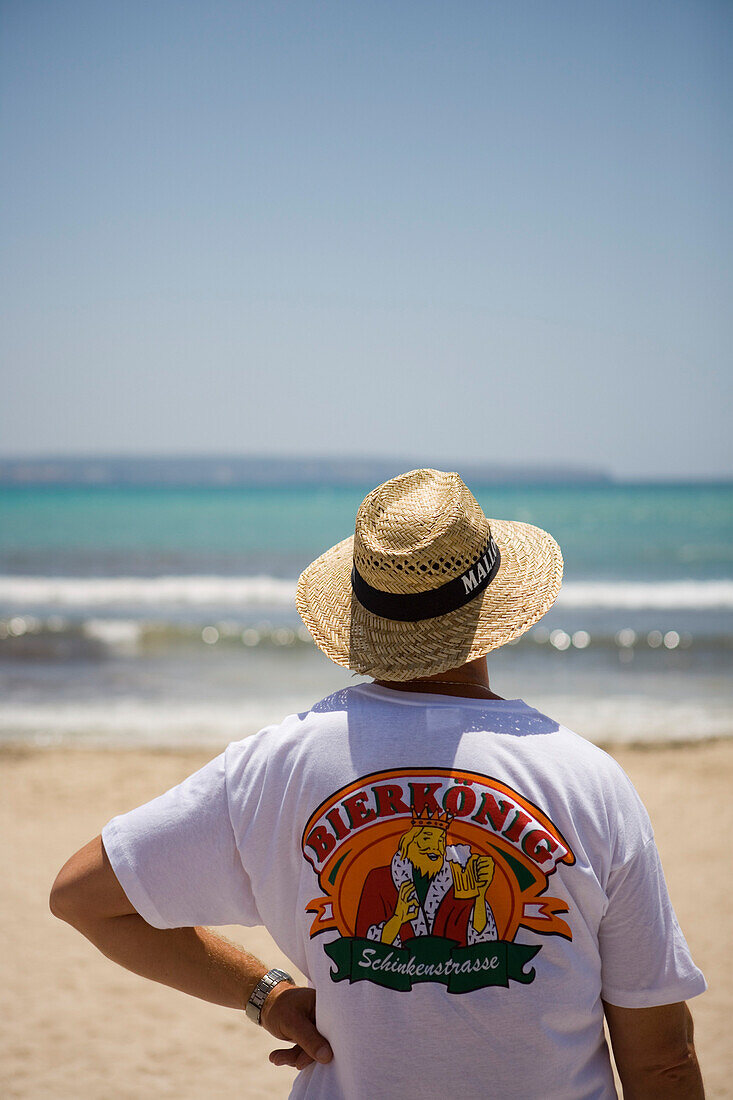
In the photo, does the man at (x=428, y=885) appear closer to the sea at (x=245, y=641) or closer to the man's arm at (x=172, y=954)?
the man's arm at (x=172, y=954)

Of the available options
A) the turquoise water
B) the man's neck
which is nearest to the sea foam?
the turquoise water

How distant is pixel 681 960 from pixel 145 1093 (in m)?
2.47

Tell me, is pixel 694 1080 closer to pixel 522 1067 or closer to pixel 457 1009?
pixel 522 1067

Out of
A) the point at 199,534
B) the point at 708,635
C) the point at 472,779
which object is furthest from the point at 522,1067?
the point at 199,534

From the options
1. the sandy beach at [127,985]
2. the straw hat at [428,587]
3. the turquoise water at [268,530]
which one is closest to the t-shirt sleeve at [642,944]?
the straw hat at [428,587]

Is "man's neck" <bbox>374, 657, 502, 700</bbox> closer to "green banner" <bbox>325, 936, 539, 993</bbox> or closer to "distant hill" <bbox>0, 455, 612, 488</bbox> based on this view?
"green banner" <bbox>325, 936, 539, 993</bbox>

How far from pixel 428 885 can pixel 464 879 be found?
0.05m

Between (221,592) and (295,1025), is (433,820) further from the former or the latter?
(221,592)

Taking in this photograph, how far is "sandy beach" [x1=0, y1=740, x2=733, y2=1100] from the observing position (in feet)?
9.82

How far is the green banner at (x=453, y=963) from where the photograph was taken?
1.09 metres

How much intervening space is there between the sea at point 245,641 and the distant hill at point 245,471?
37.0m

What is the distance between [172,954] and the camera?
4.33 ft

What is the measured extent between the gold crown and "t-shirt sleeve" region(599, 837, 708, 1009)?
0.77 feet

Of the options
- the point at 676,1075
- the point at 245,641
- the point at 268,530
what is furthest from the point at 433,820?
the point at 268,530
